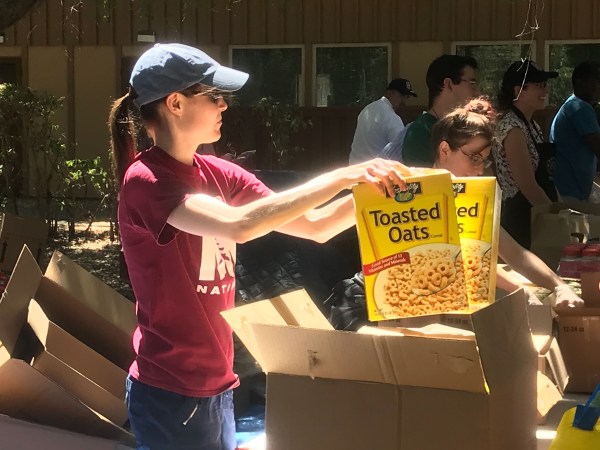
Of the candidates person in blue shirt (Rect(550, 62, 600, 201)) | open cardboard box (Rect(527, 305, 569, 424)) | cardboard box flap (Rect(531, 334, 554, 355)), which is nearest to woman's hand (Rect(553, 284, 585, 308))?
open cardboard box (Rect(527, 305, 569, 424))

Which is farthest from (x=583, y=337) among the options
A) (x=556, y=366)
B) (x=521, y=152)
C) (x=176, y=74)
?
(x=176, y=74)

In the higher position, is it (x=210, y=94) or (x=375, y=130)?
(x=210, y=94)

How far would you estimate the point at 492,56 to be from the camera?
12.4m

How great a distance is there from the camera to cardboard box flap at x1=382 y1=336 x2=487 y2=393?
6.43 feet

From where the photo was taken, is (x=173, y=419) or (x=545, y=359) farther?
(x=545, y=359)

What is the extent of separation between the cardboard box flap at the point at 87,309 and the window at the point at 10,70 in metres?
10.7

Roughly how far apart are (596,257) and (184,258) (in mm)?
2483

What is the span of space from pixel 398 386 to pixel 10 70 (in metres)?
13.1

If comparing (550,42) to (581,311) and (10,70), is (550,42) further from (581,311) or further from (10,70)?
(581,311)

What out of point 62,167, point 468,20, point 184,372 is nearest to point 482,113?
point 184,372

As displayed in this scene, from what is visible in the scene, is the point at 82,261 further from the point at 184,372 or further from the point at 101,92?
the point at 184,372

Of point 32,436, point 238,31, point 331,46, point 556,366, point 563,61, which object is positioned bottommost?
point 32,436

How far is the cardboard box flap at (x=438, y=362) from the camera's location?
196 centimetres

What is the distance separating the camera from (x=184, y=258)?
7.63 feet
